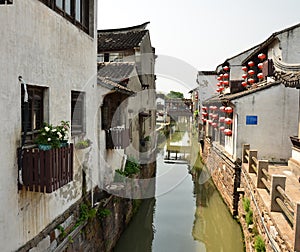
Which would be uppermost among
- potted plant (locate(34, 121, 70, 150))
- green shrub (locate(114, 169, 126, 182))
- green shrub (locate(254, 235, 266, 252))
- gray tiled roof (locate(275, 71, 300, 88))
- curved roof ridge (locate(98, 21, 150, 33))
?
curved roof ridge (locate(98, 21, 150, 33))

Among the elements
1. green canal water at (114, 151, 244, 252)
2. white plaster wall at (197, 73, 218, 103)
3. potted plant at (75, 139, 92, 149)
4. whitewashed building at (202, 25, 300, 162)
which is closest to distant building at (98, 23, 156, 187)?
potted plant at (75, 139, 92, 149)

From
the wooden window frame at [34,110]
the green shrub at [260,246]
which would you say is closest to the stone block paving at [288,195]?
the green shrub at [260,246]

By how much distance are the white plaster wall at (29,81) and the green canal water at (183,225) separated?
4619 millimetres

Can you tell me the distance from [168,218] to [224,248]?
3082mm

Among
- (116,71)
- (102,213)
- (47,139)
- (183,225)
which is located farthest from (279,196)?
(116,71)

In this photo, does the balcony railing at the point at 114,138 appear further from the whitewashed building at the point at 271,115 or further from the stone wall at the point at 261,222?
the whitewashed building at the point at 271,115

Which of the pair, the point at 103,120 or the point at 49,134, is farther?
the point at 103,120

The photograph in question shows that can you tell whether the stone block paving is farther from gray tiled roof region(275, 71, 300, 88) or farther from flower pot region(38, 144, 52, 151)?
flower pot region(38, 144, 52, 151)

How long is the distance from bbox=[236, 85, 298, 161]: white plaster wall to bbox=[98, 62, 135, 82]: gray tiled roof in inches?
191

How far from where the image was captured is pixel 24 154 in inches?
171

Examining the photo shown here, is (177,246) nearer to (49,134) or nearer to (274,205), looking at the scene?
(274,205)

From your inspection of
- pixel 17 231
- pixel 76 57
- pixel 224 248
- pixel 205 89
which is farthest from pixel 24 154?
pixel 205 89

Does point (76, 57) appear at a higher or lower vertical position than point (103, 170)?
higher

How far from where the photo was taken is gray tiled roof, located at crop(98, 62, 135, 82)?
1072 cm
